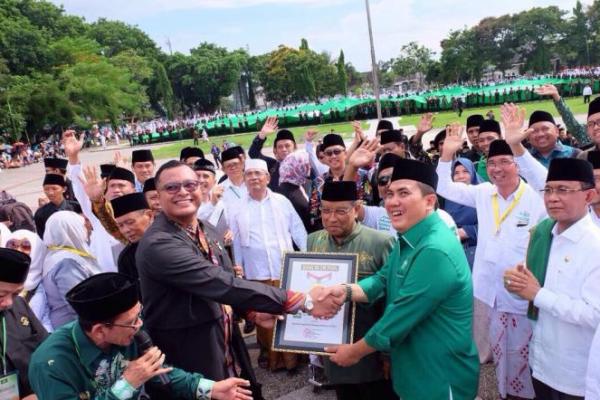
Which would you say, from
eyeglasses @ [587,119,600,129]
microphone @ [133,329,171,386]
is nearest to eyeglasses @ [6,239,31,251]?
microphone @ [133,329,171,386]

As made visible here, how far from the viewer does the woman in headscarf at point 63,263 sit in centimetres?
401

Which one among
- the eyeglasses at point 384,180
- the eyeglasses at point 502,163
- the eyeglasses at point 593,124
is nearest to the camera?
the eyeglasses at point 502,163

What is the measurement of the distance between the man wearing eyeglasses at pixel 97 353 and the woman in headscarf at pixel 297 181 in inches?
155

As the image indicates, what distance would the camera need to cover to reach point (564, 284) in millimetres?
2818

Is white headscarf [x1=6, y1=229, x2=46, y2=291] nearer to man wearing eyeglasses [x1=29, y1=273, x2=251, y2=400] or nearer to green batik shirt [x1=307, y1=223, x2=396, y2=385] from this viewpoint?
man wearing eyeglasses [x1=29, y1=273, x2=251, y2=400]

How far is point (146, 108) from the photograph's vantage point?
7144 cm

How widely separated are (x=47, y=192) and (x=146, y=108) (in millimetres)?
68957

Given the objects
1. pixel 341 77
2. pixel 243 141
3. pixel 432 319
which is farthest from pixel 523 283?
pixel 341 77

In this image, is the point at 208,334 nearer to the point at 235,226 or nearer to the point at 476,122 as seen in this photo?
the point at 235,226

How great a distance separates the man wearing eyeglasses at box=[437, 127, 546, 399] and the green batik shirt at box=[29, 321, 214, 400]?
10.2 feet

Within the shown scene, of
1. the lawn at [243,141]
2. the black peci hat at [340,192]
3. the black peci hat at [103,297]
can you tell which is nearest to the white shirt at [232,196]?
the black peci hat at [340,192]

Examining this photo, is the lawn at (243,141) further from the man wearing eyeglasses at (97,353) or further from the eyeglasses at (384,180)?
the man wearing eyeglasses at (97,353)

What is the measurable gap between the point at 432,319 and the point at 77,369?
6.19 feet

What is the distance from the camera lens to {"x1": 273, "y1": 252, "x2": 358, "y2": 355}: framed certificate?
317 centimetres
